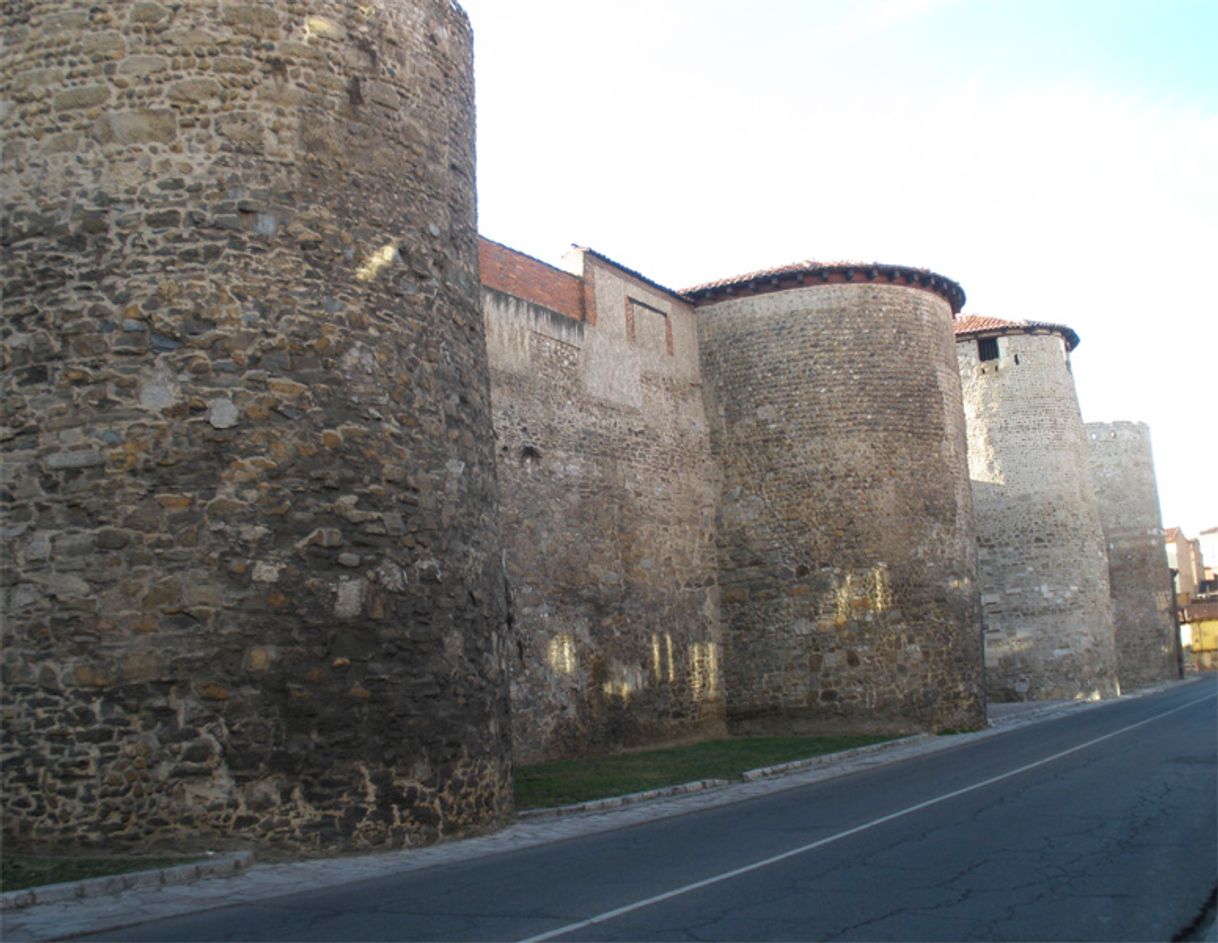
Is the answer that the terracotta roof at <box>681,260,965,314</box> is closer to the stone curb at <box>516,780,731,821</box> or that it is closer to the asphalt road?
the stone curb at <box>516,780,731,821</box>

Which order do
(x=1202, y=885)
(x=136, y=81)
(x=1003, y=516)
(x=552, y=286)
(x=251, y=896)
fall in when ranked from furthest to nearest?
(x=1003, y=516) < (x=552, y=286) < (x=136, y=81) < (x=251, y=896) < (x=1202, y=885)

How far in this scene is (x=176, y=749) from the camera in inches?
327

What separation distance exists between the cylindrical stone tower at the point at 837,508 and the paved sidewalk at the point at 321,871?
642 cm

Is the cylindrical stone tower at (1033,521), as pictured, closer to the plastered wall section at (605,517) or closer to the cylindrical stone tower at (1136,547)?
the cylindrical stone tower at (1136,547)

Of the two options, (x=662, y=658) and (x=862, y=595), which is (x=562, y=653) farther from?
(x=862, y=595)

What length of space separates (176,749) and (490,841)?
265 centimetres

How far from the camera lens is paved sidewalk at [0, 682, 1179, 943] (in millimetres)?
6574

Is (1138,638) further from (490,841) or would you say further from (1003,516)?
(490,841)

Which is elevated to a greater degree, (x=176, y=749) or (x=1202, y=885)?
(x=176, y=749)

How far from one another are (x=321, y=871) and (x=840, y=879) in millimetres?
3580

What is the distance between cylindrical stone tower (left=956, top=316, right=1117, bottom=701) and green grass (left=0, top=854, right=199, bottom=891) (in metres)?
27.3

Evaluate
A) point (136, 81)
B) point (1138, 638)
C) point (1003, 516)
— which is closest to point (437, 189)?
point (136, 81)

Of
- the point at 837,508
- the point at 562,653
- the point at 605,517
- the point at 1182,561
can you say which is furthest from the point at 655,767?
the point at 1182,561

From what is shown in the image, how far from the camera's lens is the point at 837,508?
69.7 feet
